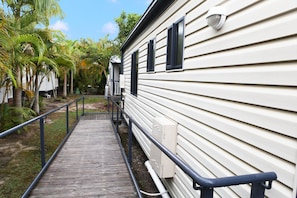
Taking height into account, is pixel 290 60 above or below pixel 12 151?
above

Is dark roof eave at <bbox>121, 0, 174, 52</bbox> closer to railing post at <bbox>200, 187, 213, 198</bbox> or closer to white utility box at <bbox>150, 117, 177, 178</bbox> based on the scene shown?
white utility box at <bbox>150, 117, 177, 178</bbox>

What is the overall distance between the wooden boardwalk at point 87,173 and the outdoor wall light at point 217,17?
2.47 m

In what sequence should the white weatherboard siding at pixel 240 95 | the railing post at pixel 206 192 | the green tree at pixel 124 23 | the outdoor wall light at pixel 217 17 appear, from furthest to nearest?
the green tree at pixel 124 23 → the outdoor wall light at pixel 217 17 → the white weatherboard siding at pixel 240 95 → the railing post at pixel 206 192

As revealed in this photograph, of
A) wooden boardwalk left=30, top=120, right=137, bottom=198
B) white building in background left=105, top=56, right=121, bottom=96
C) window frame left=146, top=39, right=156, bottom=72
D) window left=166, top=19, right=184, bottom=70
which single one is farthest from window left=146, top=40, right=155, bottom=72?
white building in background left=105, top=56, right=121, bottom=96

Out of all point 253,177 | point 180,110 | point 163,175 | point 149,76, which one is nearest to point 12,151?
point 149,76

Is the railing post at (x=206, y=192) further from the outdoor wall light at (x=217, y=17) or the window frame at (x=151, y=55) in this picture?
the window frame at (x=151, y=55)

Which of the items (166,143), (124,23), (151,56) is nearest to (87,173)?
(166,143)

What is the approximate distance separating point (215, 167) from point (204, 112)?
58cm

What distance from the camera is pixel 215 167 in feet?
6.98

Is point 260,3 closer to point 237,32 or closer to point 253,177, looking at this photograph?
point 237,32

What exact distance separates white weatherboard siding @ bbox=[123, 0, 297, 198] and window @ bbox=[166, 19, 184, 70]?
0.73 ft

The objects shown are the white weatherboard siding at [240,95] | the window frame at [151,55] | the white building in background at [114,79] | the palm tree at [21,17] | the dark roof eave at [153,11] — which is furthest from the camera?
the white building in background at [114,79]

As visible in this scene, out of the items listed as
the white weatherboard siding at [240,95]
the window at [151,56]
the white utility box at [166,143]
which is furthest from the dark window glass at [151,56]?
the white utility box at [166,143]

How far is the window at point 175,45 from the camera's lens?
10.5 ft
